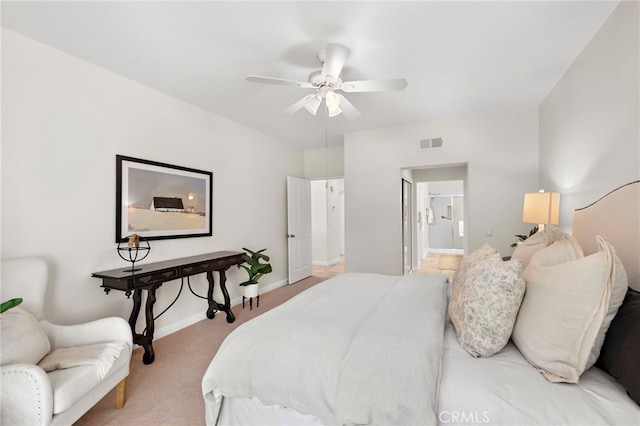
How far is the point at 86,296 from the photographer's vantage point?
2.43m

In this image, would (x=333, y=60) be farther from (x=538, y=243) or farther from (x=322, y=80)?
(x=538, y=243)

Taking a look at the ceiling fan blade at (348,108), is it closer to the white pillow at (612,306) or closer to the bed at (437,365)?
the bed at (437,365)

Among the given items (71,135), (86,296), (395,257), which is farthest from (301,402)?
(395,257)

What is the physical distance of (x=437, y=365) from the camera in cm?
113

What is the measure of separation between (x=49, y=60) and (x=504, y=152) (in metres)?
4.85

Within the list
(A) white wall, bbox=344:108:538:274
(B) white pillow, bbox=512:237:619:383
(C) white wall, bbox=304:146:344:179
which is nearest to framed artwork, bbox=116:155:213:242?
(A) white wall, bbox=344:108:538:274

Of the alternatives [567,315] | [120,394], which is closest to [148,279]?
[120,394]

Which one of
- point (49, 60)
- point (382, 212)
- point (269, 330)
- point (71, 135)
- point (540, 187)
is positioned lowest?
point (269, 330)

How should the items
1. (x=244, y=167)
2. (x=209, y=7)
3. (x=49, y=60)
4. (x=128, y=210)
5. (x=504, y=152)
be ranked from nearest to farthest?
(x=209, y=7) → (x=49, y=60) → (x=128, y=210) → (x=504, y=152) → (x=244, y=167)

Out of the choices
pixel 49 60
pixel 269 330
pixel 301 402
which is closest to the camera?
pixel 301 402

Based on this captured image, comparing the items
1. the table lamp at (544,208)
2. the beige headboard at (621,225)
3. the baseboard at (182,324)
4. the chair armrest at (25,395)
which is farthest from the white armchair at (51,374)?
the table lamp at (544,208)

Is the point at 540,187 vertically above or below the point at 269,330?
above

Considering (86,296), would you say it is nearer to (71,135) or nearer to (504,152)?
(71,135)

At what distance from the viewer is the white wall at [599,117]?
165 cm
